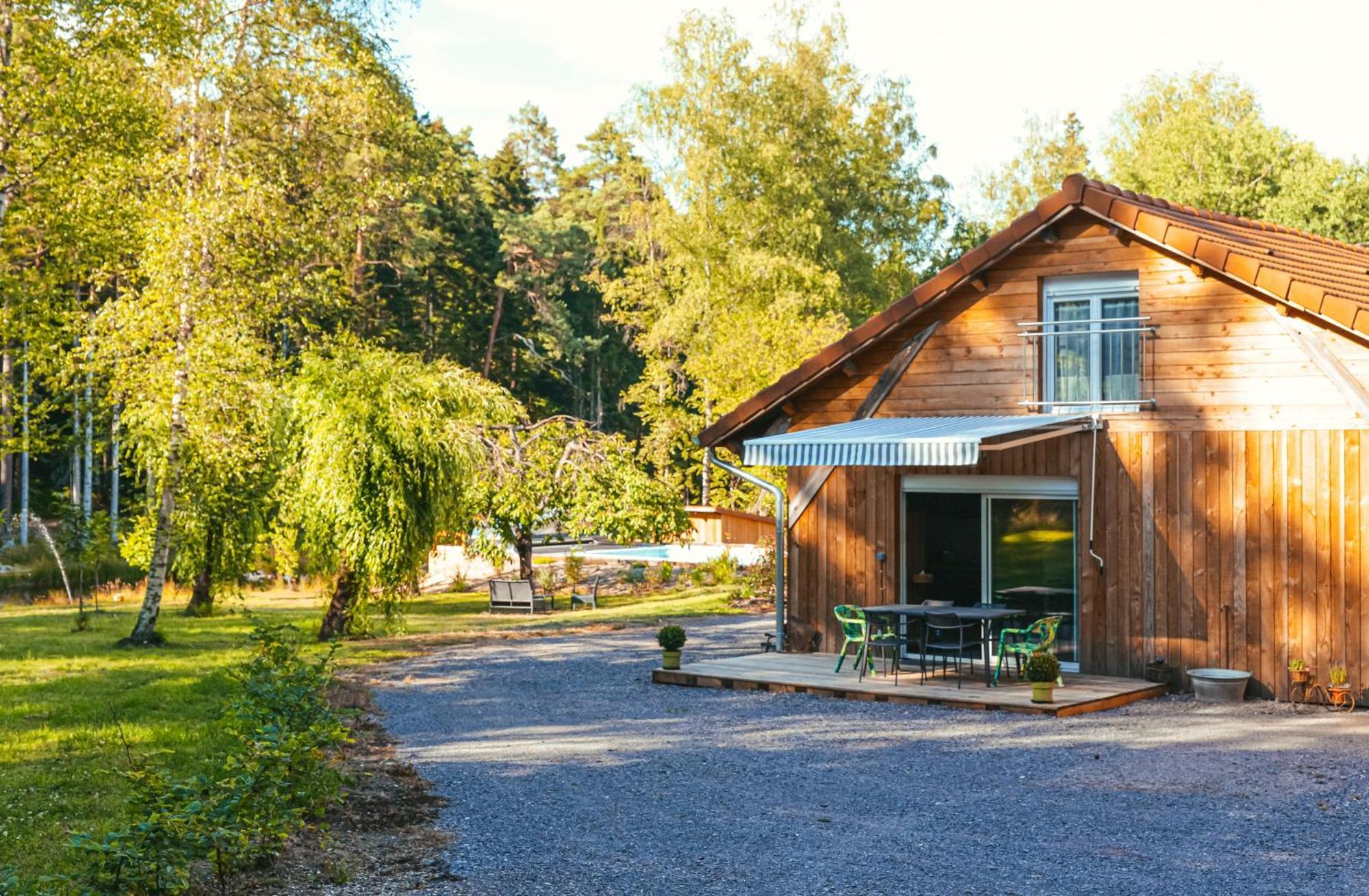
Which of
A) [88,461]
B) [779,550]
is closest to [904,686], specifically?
[779,550]

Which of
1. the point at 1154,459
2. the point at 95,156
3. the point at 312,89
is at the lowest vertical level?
the point at 1154,459

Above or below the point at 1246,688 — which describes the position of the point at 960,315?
above

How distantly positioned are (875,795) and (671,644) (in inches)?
226

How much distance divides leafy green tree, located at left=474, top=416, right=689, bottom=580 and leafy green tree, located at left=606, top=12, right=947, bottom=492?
10.2m

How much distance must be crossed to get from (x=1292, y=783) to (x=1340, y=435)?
183 inches

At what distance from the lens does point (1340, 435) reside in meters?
12.6

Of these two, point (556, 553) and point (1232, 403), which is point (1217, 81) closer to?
point (556, 553)

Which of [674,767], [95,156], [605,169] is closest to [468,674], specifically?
[674,767]

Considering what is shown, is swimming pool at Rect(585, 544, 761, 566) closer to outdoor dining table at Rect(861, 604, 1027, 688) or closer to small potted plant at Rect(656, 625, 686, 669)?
small potted plant at Rect(656, 625, 686, 669)

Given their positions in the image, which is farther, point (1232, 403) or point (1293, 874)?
point (1232, 403)

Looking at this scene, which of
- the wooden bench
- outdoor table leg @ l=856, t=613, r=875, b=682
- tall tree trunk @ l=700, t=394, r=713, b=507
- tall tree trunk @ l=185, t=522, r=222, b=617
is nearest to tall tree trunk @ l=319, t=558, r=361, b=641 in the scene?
tall tree trunk @ l=185, t=522, r=222, b=617

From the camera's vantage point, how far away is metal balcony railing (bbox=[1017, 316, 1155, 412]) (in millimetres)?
13789

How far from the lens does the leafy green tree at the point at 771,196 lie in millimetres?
35906

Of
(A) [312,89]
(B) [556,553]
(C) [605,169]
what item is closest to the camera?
(A) [312,89]
